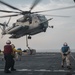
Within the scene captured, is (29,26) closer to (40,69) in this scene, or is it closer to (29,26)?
(29,26)

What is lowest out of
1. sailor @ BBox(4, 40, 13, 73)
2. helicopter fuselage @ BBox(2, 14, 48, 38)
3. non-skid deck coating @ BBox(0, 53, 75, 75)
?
Answer: non-skid deck coating @ BBox(0, 53, 75, 75)

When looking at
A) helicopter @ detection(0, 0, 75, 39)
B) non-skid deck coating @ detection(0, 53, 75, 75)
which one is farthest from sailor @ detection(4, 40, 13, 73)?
helicopter @ detection(0, 0, 75, 39)

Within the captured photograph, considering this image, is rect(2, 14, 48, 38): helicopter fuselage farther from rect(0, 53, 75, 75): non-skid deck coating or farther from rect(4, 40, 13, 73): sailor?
rect(4, 40, 13, 73): sailor

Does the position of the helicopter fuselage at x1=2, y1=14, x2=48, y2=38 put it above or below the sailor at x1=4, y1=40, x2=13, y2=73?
above

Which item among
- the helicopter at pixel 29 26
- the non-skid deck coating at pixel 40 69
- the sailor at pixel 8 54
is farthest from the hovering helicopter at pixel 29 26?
the sailor at pixel 8 54

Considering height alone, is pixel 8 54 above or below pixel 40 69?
Answer: above

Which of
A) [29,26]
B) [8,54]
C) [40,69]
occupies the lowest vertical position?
[40,69]

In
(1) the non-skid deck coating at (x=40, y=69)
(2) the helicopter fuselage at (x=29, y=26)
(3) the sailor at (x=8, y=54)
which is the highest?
(2) the helicopter fuselage at (x=29, y=26)

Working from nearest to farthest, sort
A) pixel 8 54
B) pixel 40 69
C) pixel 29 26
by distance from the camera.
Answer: pixel 8 54, pixel 40 69, pixel 29 26

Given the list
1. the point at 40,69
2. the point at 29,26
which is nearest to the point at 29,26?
the point at 29,26

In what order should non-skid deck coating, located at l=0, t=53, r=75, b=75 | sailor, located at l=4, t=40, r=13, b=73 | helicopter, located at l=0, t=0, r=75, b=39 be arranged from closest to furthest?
non-skid deck coating, located at l=0, t=53, r=75, b=75 → sailor, located at l=4, t=40, r=13, b=73 → helicopter, located at l=0, t=0, r=75, b=39

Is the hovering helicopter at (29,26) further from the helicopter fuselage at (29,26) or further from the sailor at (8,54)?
the sailor at (8,54)

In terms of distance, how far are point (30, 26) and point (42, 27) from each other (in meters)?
2.90

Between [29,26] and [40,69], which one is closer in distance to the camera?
[40,69]
